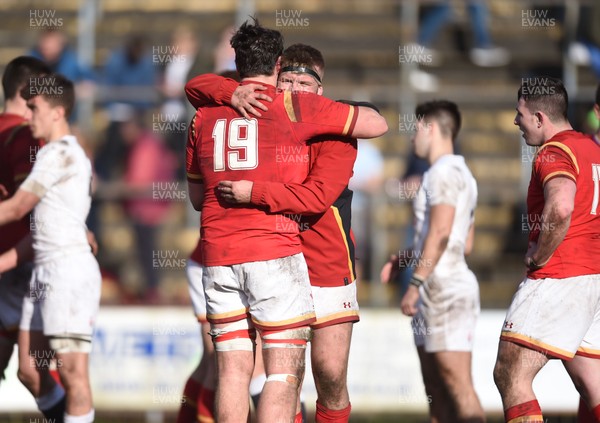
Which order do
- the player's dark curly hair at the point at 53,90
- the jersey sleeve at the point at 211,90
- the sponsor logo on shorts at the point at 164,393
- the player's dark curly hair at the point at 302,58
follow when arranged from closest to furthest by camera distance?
the jersey sleeve at the point at 211,90
the player's dark curly hair at the point at 302,58
the player's dark curly hair at the point at 53,90
the sponsor logo on shorts at the point at 164,393

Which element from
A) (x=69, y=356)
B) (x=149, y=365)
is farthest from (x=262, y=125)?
(x=149, y=365)

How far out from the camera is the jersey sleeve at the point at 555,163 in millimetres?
6699

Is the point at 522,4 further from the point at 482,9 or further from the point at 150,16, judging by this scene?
the point at 150,16

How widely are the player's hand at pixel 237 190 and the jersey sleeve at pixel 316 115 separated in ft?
1.47

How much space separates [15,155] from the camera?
8.44 metres

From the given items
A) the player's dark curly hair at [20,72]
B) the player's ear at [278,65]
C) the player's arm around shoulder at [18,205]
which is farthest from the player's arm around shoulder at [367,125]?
the player's dark curly hair at [20,72]

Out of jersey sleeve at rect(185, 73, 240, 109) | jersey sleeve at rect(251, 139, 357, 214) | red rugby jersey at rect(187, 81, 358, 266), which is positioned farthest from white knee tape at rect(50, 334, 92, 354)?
jersey sleeve at rect(251, 139, 357, 214)

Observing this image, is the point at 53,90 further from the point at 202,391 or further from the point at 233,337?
the point at 233,337

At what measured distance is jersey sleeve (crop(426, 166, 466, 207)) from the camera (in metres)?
8.45

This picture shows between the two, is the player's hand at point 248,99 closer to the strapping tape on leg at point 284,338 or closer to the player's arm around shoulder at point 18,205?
the strapping tape on leg at point 284,338

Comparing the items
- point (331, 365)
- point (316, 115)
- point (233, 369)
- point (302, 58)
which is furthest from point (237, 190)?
point (331, 365)

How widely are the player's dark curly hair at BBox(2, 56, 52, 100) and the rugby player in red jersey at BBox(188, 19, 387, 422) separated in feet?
8.37

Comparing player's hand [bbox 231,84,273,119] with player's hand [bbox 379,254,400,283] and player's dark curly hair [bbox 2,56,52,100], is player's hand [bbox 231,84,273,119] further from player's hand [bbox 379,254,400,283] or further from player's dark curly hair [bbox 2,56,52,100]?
player's dark curly hair [bbox 2,56,52,100]

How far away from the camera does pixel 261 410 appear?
646 cm
